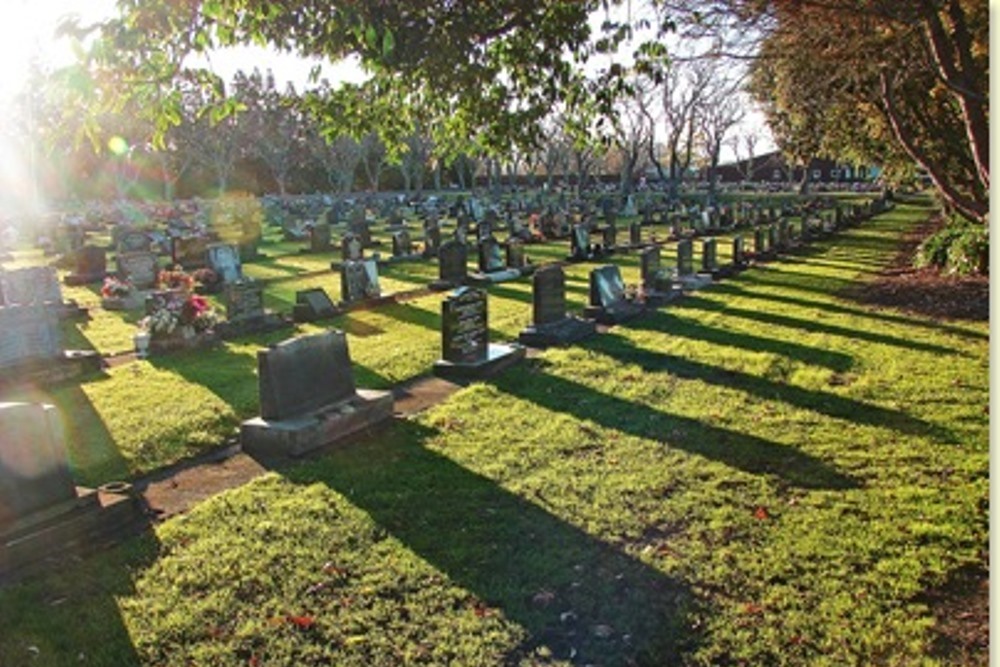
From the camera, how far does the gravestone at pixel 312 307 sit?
15664mm

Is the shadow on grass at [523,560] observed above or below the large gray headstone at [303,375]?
below

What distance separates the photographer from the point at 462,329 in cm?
→ 1098

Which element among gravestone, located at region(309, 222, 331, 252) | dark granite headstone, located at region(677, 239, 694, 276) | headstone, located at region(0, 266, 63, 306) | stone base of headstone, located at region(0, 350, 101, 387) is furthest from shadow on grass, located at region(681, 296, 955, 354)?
gravestone, located at region(309, 222, 331, 252)

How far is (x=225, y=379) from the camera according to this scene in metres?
11.1

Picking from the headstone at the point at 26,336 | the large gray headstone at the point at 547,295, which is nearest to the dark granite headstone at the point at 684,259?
the large gray headstone at the point at 547,295

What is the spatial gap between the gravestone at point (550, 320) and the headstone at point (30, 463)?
7.80 m

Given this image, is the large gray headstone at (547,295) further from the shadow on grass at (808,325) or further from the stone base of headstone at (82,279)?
the stone base of headstone at (82,279)

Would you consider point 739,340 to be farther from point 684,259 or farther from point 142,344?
point 142,344

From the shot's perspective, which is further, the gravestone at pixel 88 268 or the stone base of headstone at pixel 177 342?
the gravestone at pixel 88 268

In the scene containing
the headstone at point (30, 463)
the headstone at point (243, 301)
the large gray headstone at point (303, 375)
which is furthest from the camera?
the headstone at point (243, 301)

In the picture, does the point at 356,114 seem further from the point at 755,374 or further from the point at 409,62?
the point at 755,374

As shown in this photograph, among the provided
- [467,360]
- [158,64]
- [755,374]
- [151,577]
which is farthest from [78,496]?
[755,374]

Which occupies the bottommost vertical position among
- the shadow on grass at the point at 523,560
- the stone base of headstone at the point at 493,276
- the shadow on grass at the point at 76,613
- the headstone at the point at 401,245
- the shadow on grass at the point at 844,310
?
the shadow on grass at the point at 844,310

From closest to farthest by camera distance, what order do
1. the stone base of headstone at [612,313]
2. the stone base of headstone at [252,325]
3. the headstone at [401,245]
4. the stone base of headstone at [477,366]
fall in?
1. the stone base of headstone at [477,366]
2. the stone base of headstone at [252,325]
3. the stone base of headstone at [612,313]
4. the headstone at [401,245]
